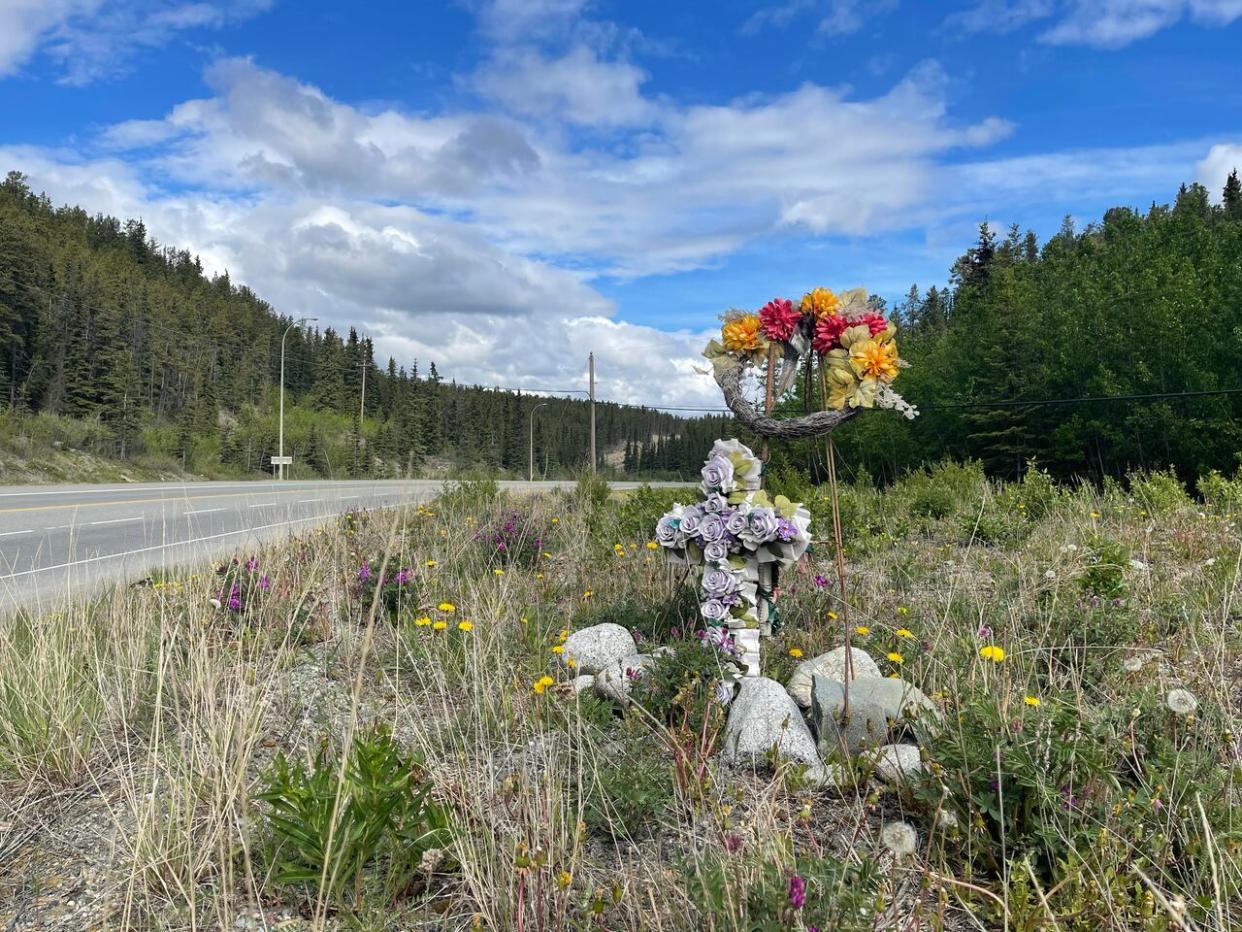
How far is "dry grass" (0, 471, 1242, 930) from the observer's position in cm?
184

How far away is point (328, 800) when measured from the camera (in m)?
1.98

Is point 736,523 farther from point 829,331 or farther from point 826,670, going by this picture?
point 829,331

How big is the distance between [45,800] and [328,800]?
1560 mm

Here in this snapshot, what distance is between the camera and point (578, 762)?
7.98 ft

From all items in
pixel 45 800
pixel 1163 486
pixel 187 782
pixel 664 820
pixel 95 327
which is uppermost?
pixel 95 327

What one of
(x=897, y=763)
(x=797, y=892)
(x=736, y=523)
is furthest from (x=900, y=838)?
(x=736, y=523)

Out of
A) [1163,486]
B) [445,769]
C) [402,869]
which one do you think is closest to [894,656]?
[445,769]

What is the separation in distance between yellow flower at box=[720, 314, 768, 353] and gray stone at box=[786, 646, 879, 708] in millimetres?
1510

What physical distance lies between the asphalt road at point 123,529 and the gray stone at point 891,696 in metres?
2.44

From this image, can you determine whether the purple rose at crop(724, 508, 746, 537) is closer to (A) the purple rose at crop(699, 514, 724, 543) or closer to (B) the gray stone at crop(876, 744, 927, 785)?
(A) the purple rose at crop(699, 514, 724, 543)

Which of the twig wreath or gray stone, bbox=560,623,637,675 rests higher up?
the twig wreath

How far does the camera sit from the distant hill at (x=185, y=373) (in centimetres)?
4406

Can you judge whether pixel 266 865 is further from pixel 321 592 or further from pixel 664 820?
pixel 321 592

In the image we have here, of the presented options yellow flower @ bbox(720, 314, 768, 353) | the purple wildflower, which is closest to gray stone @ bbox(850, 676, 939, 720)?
the purple wildflower
